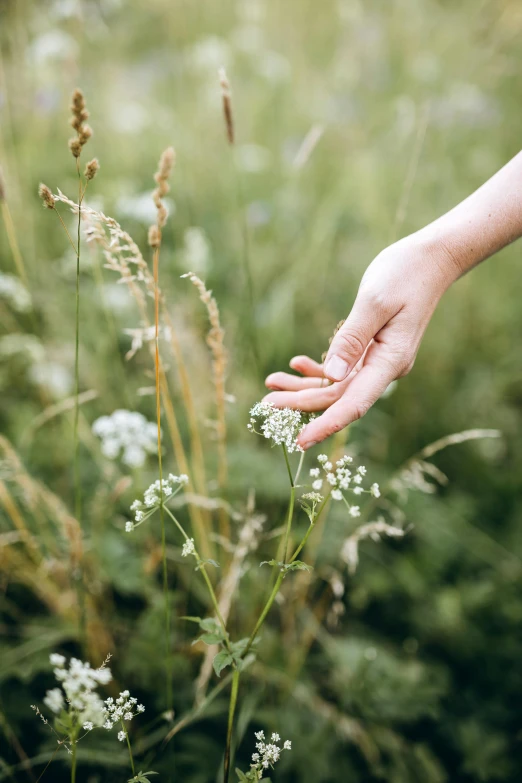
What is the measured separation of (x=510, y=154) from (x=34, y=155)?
3.33 metres

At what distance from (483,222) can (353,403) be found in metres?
0.68

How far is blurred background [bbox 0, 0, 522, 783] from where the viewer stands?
1.71 m

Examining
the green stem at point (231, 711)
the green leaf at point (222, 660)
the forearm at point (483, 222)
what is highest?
the forearm at point (483, 222)

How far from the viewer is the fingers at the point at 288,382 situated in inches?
51.8

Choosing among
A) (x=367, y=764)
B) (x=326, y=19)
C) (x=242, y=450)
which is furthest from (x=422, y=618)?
(x=326, y=19)

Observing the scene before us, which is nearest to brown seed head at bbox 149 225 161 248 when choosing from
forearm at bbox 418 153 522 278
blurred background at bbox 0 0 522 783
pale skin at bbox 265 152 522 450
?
blurred background at bbox 0 0 522 783

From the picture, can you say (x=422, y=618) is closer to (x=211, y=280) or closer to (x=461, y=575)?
(x=461, y=575)

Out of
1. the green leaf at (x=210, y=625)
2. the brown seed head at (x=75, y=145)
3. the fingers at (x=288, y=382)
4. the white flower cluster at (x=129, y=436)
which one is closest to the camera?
the brown seed head at (x=75, y=145)

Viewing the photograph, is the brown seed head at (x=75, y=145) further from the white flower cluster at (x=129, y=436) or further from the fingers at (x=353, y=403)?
the white flower cluster at (x=129, y=436)

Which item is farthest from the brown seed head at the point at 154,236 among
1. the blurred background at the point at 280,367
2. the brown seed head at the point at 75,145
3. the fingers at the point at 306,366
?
the fingers at the point at 306,366

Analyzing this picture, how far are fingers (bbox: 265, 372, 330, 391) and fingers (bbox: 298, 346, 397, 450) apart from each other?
0.10m

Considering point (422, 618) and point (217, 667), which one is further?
point (422, 618)

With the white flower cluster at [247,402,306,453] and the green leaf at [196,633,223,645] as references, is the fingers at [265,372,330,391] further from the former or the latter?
the green leaf at [196,633,223,645]

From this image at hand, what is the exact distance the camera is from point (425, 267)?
133 centimetres
